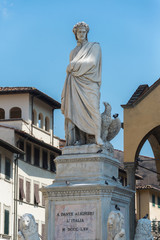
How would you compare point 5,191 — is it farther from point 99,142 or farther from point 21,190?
point 99,142

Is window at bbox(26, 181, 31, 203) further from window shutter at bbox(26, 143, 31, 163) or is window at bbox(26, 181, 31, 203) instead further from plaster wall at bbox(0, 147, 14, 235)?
plaster wall at bbox(0, 147, 14, 235)

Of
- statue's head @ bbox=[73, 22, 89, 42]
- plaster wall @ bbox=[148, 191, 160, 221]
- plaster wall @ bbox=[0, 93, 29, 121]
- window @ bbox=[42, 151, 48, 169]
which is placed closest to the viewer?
statue's head @ bbox=[73, 22, 89, 42]

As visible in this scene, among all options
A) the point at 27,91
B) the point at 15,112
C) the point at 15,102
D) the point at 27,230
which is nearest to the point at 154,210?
the point at 15,112

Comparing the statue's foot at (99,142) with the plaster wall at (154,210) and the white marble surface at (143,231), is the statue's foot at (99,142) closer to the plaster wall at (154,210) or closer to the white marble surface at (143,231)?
the white marble surface at (143,231)

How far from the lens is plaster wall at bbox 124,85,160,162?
32.2 metres

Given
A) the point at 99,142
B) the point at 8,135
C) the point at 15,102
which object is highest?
the point at 15,102

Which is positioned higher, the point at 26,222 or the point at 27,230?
the point at 26,222

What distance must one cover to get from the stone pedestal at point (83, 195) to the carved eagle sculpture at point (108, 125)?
0.55 meters

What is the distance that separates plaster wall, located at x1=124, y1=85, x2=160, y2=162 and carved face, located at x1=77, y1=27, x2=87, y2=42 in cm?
1351

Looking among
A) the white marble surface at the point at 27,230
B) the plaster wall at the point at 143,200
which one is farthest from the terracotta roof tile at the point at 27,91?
the white marble surface at the point at 27,230

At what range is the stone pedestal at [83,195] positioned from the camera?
17.3 meters

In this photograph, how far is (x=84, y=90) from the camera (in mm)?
18547

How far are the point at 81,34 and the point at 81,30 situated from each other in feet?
0.32

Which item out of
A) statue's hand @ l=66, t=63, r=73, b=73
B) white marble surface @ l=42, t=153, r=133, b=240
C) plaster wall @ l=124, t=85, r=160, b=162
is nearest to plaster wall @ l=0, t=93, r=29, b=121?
plaster wall @ l=124, t=85, r=160, b=162
